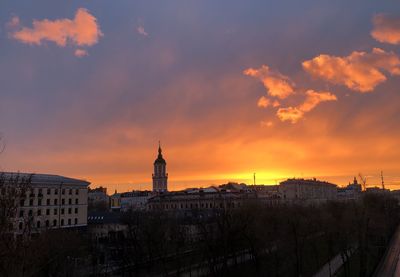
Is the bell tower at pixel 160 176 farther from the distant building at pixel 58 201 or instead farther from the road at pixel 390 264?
the road at pixel 390 264

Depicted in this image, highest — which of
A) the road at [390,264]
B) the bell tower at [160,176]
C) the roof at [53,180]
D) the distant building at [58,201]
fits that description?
the bell tower at [160,176]

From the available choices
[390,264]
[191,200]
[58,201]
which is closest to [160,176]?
[191,200]

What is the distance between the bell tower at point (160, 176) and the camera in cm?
15725

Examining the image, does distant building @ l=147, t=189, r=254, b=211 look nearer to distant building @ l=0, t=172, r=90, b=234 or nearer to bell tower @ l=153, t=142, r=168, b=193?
bell tower @ l=153, t=142, r=168, b=193

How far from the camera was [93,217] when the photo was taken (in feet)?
309

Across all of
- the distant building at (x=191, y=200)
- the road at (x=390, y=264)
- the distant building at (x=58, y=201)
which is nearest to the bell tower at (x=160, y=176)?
the distant building at (x=191, y=200)

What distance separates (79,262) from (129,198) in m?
140

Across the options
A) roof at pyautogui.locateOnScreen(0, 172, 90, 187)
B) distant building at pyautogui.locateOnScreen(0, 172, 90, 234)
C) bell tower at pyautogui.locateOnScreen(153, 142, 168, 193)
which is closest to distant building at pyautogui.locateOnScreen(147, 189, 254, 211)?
bell tower at pyautogui.locateOnScreen(153, 142, 168, 193)

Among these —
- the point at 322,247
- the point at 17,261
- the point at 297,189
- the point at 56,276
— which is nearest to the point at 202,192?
the point at 297,189

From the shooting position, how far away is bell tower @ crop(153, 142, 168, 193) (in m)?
157

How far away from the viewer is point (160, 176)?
158375mm

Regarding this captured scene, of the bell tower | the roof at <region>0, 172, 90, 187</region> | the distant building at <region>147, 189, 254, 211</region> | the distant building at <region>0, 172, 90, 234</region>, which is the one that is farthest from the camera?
the bell tower

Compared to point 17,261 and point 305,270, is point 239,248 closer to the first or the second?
point 305,270

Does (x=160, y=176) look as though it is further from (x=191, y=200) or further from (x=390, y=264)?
(x=390, y=264)
